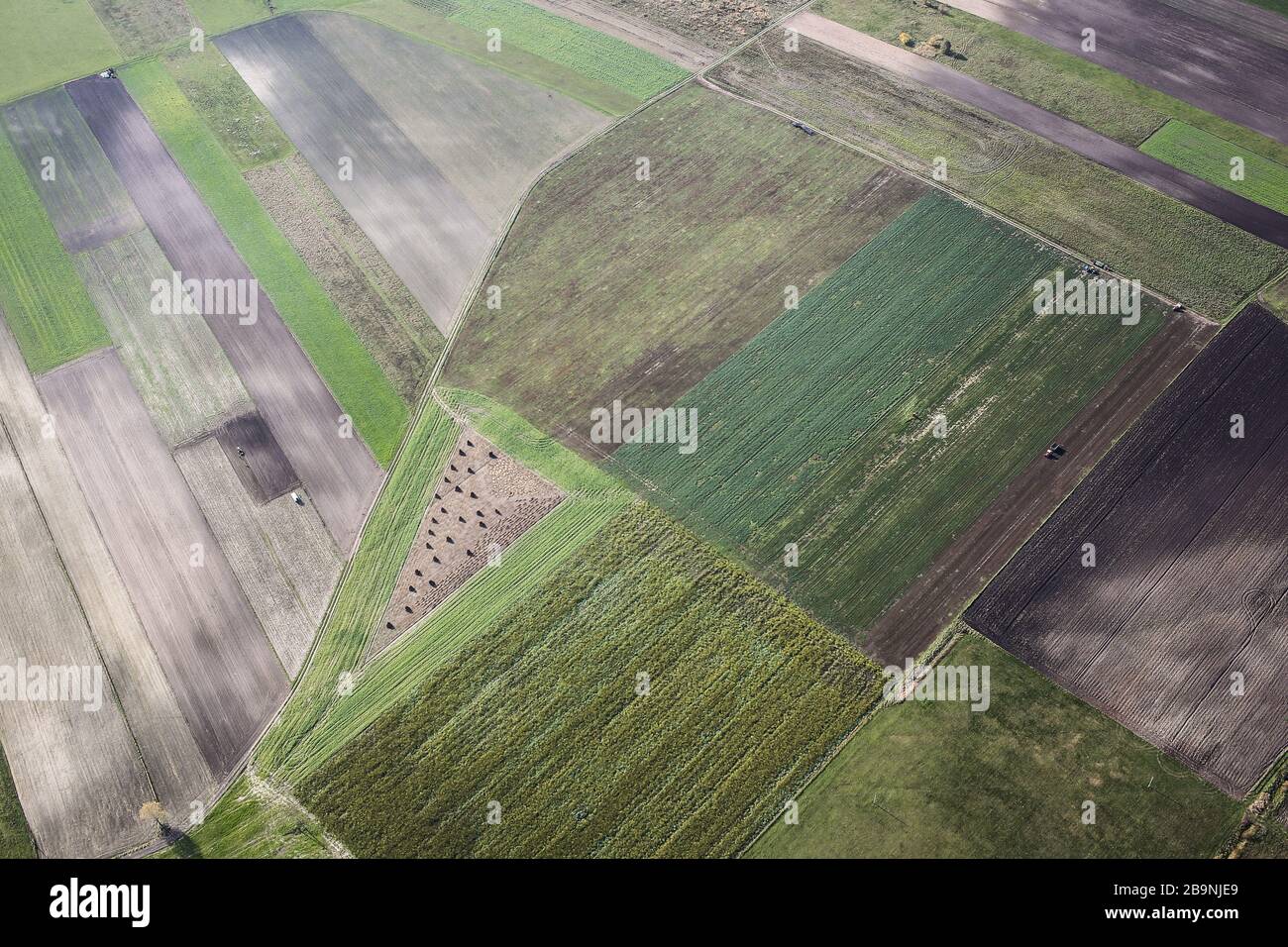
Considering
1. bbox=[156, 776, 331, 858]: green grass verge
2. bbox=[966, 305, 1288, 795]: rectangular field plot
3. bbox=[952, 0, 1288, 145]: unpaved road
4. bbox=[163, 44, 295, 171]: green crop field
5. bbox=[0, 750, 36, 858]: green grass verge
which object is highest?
bbox=[952, 0, 1288, 145]: unpaved road

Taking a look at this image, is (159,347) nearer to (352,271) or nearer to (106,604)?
(352,271)

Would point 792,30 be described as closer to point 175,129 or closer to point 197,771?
point 175,129

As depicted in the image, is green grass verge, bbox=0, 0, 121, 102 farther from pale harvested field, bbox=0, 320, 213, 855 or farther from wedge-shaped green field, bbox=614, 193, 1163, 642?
wedge-shaped green field, bbox=614, 193, 1163, 642

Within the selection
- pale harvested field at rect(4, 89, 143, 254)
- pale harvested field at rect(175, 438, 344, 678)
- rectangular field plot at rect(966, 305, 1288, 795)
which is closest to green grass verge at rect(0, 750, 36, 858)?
pale harvested field at rect(175, 438, 344, 678)

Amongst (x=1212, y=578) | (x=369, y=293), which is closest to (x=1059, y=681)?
(x=1212, y=578)

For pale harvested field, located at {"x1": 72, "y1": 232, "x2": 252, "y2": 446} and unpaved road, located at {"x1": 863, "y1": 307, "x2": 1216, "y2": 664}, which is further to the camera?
pale harvested field, located at {"x1": 72, "y1": 232, "x2": 252, "y2": 446}

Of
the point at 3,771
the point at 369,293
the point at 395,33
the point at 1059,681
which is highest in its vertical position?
the point at 395,33
